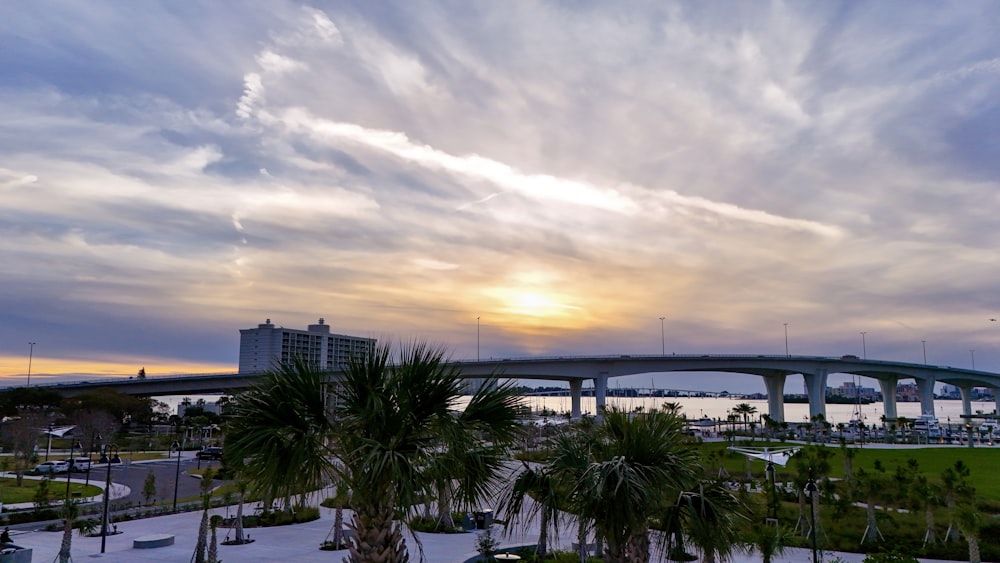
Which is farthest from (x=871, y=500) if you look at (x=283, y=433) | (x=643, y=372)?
(x=643, y=372)

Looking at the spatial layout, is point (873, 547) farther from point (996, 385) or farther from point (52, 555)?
point (996, 385)

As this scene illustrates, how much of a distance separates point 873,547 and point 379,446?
22960 mm

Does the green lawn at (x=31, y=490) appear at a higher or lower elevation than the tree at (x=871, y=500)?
lower

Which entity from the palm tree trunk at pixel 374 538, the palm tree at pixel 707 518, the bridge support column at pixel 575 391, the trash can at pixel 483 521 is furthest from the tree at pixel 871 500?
the bridge support column at pixel 575 391

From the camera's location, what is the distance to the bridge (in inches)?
4176

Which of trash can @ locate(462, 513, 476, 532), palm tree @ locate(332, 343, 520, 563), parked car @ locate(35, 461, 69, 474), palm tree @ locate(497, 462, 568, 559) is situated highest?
palm tree @ locate(332, 343, 520, 563)

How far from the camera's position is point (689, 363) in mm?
118562

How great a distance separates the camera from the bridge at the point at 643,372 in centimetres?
10606

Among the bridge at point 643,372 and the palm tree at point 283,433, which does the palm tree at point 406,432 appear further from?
the bridge at point 643,372

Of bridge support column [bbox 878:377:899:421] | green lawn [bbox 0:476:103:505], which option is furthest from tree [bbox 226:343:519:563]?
bridge support column [bbox 878:377:899:421]

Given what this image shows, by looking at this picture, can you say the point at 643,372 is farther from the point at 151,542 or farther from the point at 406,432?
the point at 406,432

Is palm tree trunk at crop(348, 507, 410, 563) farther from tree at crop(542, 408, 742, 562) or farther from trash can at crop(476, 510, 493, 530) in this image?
trash can at crop(476, 510, 493, 530)

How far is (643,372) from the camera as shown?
11919 centimetres

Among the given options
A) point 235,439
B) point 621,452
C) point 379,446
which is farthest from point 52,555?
point 621,452
